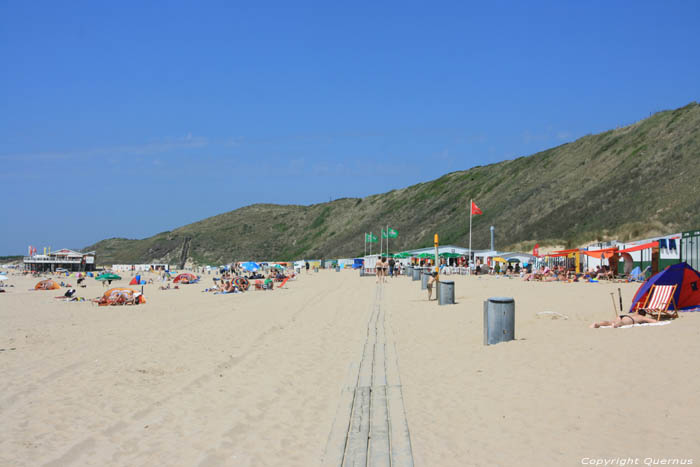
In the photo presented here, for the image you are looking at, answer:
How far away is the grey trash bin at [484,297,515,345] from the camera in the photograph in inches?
351

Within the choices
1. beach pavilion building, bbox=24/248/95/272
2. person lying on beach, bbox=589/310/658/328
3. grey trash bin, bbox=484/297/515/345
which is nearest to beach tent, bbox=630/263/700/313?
person lying on beach, bbox=589/310/658/328

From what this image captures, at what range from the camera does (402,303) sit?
18062 millimetres

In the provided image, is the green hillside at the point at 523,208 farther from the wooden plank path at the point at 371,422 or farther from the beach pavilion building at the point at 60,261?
the wooden plank path at the point at 371,422

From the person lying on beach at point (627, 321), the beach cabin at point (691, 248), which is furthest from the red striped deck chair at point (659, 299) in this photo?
the beach cabin at point (691, 248)

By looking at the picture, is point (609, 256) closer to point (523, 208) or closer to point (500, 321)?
point (500, 321)

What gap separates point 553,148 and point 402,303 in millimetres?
75449

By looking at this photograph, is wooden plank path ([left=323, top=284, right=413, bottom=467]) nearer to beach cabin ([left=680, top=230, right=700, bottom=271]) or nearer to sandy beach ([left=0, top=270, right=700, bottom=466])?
sandy beach ([left=0, top=270, right=700, bottom=466])

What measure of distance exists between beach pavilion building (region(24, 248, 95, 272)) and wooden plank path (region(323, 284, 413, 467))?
4109 inches

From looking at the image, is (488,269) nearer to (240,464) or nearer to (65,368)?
(65,368)

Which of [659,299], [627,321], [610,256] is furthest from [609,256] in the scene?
[627,321]

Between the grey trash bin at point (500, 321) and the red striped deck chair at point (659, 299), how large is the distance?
2.91 metres

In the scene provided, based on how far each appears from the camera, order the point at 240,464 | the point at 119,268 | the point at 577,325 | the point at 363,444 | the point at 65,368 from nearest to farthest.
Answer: the point at 240,464, the point at 363,444, the point at 65,368, the point at 577,325, the point at 119,268

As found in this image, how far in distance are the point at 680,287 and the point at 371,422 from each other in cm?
790

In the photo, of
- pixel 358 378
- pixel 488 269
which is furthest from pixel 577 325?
pixel 488 269
